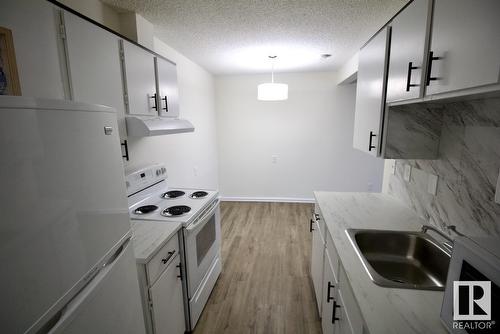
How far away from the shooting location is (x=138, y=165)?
7.22ft

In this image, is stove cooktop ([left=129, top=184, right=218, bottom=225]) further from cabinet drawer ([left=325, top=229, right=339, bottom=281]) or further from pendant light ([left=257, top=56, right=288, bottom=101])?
pendant light ([left=257, top=56, right=288, bottom=101])

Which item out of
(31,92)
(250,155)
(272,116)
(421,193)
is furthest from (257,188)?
(31,92)

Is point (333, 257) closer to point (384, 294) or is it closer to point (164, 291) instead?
point (384, 294)

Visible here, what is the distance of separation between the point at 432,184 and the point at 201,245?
1.77 m

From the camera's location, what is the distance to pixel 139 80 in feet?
5.92

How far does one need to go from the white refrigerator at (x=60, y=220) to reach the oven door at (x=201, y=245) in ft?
2.50

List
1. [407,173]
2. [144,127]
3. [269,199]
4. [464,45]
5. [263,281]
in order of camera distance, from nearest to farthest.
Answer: [464,45] < [144,127] < [407,173] < [263,281] < [269,199]

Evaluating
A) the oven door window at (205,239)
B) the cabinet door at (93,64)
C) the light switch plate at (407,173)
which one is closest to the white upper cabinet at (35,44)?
the cabinet door at (93,64)

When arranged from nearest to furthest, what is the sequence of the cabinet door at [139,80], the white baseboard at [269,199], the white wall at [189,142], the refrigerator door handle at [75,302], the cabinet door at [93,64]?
1. the refrigerator door handle at [75,302]
2. the cabinet door at [93,64]
3. the cabinet door at [139,80]
4. the white wall at [189,142]
5. the white baseboard at [269,199]

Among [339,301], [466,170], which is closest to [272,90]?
[466,170]

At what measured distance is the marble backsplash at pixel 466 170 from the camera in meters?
1.14

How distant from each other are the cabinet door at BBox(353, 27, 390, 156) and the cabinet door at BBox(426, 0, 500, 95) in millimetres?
504

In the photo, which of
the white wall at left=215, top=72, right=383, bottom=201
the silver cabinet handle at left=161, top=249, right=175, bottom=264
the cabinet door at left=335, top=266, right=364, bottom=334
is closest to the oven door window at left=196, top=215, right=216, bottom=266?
the silver cabinet handle at left=161, top=249, right=175, bottom=264

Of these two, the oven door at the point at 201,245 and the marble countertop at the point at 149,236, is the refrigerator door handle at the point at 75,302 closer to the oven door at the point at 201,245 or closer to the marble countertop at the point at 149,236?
the marble countertop at the point at 149,236
